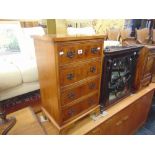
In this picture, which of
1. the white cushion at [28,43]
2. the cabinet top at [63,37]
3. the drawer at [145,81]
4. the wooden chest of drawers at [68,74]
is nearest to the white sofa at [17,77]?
the white cushion at [28,43]

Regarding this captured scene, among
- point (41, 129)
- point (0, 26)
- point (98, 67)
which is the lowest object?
point (41, 129)

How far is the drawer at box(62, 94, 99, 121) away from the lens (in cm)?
111

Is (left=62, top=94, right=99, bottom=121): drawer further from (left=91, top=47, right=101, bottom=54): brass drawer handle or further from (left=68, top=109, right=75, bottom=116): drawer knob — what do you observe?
(left=91, top=47, right=101, bottom=54): brass drawer handle

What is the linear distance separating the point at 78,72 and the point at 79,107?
0.31 meters

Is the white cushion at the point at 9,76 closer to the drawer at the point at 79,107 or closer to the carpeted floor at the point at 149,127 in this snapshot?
the drawer at the point at 79,107

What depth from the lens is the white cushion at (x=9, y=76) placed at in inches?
56.1

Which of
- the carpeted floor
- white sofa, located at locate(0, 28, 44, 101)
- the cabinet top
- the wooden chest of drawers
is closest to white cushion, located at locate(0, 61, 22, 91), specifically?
white sofa, located at locate(0, 28, 44, 101)

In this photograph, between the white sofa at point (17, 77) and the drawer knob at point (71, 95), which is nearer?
the drawer knob at point (71, 95)

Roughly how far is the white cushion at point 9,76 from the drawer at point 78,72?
0.74 meters

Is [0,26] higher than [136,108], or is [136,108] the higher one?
[0,26]
